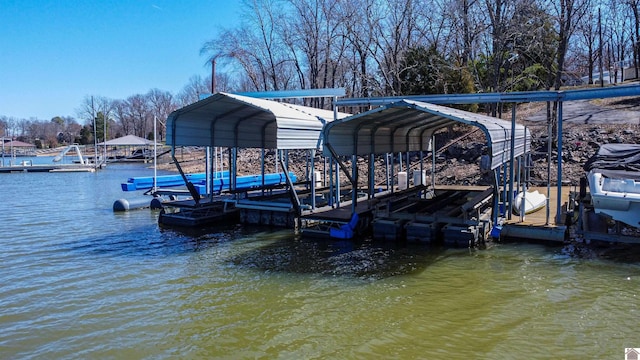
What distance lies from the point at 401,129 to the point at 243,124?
5924 millimetres

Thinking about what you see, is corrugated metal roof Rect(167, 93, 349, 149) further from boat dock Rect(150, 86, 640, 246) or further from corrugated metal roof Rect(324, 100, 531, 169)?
corrugated metal roof Rect(324, 100, 531, 169)

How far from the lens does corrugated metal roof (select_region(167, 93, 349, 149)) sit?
13.0 metres

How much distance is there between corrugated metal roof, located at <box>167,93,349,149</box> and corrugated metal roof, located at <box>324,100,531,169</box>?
4.18 ft

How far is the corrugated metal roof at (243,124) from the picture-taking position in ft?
42.7

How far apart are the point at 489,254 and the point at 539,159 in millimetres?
14686

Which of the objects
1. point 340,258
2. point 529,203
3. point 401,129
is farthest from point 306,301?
point 401,129

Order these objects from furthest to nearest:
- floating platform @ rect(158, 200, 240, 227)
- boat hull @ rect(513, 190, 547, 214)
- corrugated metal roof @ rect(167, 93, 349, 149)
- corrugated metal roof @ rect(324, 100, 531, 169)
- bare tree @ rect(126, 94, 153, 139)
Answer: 1. bare tree @ rect(126, 94, 153, 139)
2. floating platform @ rect(158, 200, 240, 227)
3. boat hull @ rect(513, 190, 547, 214)
4. corrugated metal roof @ rect(167, 93, 349, 149)
5. corrugated metal roof @ rect(324, 100, 531, 169)

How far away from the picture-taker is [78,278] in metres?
9.50

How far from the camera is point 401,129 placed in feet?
54.5

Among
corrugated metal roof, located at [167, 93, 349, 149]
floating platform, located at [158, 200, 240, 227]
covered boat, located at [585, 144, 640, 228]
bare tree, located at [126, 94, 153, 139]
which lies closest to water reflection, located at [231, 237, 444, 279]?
corrugated metal roof, located at [167, 93, 349, 149]

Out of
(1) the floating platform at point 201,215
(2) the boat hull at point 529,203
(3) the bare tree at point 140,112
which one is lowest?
(1) the floating platform at point 201,215

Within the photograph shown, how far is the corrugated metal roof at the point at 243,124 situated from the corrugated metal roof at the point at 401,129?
1.27 m

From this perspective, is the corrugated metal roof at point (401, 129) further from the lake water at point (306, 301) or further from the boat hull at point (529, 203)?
the lake water at point (306, 301)

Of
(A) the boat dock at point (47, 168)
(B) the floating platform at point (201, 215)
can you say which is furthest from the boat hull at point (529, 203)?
(A) the boat dock at point (47, 168)
